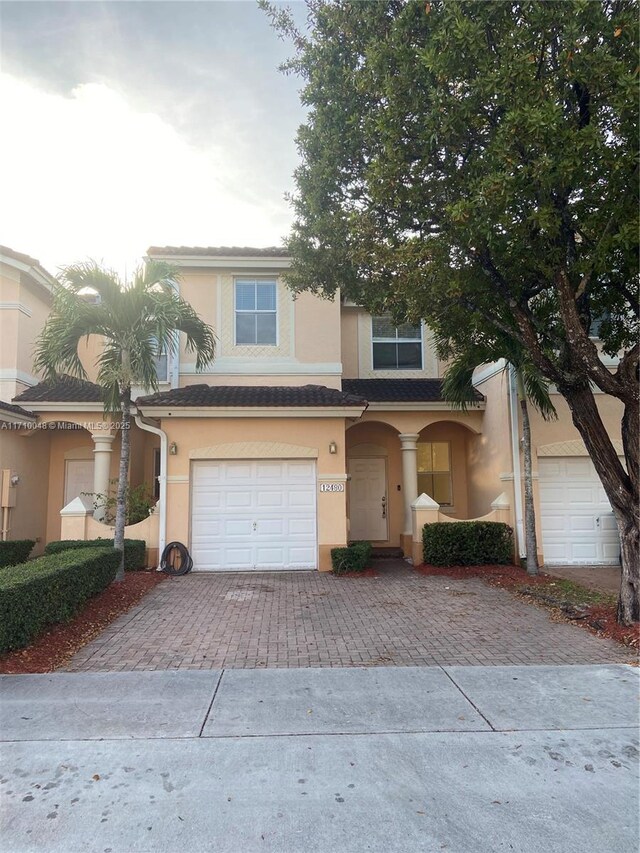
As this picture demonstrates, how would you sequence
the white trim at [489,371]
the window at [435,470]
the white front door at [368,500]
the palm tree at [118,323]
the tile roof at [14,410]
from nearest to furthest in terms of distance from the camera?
the palm tree at [118,323] < the tile roof at [14,410] < the white trim at [489,371] < the white front door at [368,500] < the window at [435,470]

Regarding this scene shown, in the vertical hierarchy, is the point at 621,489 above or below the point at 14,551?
above

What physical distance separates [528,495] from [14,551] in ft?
35.5

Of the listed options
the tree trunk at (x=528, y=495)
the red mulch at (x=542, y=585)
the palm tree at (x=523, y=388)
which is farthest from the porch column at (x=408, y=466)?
the tree trunk at (x=528, y=495)

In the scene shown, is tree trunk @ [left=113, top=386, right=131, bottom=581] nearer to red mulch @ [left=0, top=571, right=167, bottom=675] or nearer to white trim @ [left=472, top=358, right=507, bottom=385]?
red mulch @ [left=0, top=571, right=167, bottom=675]

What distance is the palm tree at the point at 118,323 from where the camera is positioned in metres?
8.89

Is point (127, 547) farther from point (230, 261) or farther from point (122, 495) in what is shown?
point (230, 261)

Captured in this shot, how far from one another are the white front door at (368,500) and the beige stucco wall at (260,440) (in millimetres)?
3083

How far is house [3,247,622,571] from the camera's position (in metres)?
10.9

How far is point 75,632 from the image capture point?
6441mm

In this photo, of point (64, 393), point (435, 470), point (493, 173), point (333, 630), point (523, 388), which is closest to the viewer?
point (493, 173)

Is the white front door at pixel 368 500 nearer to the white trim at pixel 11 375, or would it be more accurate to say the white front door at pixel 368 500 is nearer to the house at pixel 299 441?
the house at pixel 299 441

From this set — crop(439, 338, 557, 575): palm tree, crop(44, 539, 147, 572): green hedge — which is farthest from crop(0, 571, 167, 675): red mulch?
crop(439, 338, 557, 575): palm tree

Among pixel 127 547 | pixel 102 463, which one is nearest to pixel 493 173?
pixel 127 547

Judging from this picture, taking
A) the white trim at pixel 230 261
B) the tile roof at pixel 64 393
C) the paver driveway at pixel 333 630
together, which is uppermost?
the white trim at pixel 230 261
